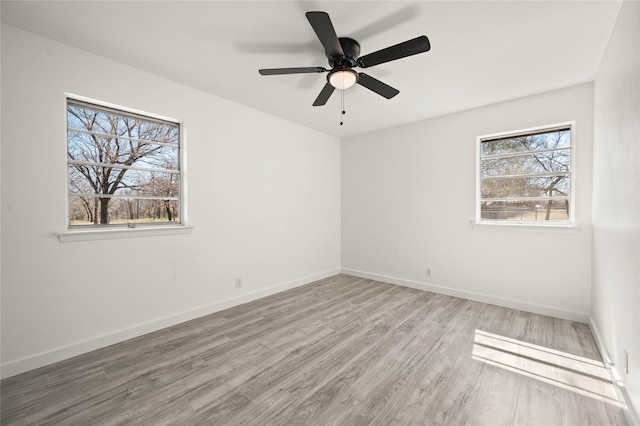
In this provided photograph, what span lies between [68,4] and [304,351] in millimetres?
3243

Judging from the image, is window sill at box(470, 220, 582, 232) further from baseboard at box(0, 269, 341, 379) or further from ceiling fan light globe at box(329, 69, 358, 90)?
baseboard at box(0, 269, 341, 379)

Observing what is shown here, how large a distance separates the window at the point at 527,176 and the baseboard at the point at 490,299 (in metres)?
1.05

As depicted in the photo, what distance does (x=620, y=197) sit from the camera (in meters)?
1.86

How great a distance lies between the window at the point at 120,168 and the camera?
2.52 metres

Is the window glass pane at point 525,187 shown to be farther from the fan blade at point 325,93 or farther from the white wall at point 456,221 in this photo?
the fan blade at point 325,93

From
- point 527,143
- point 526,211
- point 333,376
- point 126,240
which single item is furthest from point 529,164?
point 126,240

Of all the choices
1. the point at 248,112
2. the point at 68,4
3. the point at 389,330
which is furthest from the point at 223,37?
the point at 389,330

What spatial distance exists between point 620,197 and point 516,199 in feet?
5.81

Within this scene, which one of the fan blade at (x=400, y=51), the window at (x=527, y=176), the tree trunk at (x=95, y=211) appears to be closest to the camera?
the fan blade at (x=400, y=51)

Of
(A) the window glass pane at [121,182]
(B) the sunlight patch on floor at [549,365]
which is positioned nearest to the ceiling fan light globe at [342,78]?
(A) the window glass pane at [121,182]

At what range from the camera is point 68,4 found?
6.23 ft

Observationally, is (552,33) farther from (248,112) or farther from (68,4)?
(68,4)

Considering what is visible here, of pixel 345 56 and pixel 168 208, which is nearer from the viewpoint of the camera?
pixel 345 56

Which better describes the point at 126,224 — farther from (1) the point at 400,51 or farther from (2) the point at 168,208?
(1) the point at 400,51
